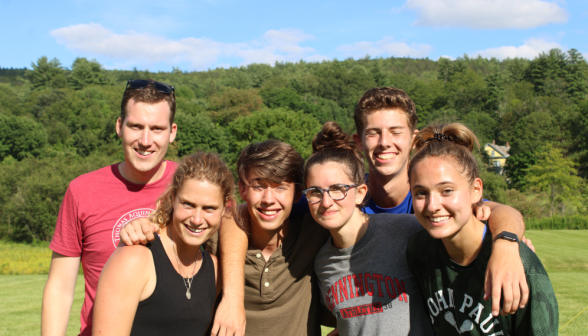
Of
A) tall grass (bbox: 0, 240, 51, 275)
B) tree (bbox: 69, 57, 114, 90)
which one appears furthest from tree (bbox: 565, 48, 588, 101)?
tree (bbox: 69, 57, 114, 90)

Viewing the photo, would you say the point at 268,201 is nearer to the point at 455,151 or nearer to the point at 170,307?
the point at 170,307

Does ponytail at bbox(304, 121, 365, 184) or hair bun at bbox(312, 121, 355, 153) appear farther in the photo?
hair bun at bbox(312, 121, 355, 153)

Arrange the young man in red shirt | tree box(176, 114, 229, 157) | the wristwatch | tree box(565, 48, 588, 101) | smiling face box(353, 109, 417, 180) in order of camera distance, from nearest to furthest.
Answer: the wristwatch, the young man in red shirt, smiling face box(353, 109, 417, 180), tree box(176, 114, 229, 157), tree box(565, 48, 588, 101)

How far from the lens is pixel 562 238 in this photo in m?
24.2

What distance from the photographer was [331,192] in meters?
3.11

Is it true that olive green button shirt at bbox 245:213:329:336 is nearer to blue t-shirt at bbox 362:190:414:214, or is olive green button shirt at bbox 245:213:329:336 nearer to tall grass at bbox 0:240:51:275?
blue t-shirt at bbox 362:190:414:214

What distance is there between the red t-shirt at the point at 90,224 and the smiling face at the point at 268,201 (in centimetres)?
90

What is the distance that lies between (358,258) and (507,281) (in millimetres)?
1064

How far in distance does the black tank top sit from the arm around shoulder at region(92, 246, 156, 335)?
0.09 m

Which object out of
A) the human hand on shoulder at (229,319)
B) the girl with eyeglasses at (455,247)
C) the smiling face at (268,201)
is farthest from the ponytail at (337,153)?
the human hand on shoulder at (229,319)

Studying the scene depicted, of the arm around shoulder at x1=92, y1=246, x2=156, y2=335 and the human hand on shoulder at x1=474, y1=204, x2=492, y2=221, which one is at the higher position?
the human hand on shoulder at x1=474, y1=204, x2=492, y2=221

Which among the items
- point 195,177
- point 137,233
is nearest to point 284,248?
point 195,177

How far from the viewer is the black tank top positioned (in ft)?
8.67

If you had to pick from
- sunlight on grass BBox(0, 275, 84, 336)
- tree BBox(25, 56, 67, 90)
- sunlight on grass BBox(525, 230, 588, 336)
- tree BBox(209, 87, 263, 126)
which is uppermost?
tree BBox(25, 56, 67, 90)
